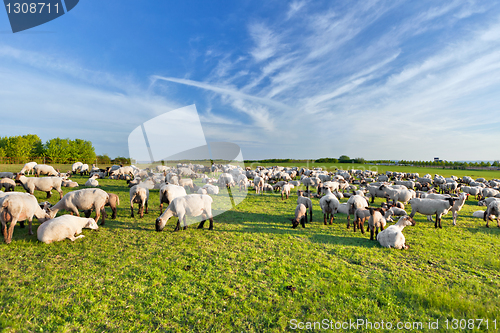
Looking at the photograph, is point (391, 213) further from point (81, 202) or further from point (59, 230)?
point (81, 202)

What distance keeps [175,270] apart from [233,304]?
2308mm

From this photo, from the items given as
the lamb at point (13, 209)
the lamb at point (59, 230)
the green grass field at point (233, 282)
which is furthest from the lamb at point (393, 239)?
the lamb at point (13, 209)

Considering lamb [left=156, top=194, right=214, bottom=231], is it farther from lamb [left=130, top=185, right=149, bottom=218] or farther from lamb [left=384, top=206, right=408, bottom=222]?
lamb [left=384, top=206, right=408, bottom=222]

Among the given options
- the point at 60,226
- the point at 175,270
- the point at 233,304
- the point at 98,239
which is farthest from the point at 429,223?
the point at 60,226

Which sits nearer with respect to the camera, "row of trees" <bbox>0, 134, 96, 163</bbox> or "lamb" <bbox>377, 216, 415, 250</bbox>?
"lamb" <bbox>377, 216, 415, 250</bbox>

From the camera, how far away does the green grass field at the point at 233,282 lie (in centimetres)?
415

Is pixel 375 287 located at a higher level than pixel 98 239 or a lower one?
lower

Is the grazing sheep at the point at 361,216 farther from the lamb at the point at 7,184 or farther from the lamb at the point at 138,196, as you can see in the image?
the lamb at the point at 7,184

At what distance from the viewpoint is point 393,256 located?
7.40 metres

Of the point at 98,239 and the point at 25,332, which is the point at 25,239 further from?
the point at 25,332

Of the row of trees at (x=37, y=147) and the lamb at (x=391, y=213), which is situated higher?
the row of trees at (x=37, y=147)

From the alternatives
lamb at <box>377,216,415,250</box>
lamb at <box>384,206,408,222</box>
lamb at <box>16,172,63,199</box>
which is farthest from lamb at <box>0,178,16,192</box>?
lamb at <box>384,206,408,222</box>

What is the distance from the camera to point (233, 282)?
5434 millimetres

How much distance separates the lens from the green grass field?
4.15 meters
